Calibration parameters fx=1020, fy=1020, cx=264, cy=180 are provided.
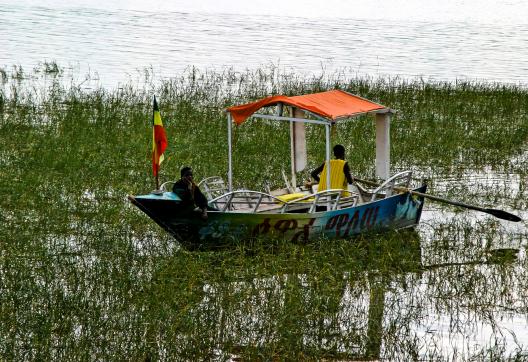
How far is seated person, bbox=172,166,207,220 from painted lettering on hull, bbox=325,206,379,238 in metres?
1.73

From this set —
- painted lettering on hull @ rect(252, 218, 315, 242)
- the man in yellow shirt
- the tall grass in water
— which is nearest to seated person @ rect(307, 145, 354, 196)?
the man in yellow shirt

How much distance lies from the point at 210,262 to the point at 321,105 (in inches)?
107

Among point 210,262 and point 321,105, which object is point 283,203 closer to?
point 210,262

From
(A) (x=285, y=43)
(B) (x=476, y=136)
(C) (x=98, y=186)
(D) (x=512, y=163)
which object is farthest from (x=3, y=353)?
(A) (x=285, y=43)

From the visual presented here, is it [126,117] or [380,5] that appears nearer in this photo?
[126,117]

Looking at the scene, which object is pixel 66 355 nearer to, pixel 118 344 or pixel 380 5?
pixel 118 344

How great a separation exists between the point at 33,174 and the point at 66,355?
7.29 m

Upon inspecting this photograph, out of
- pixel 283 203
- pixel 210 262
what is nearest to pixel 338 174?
pixel 283 203

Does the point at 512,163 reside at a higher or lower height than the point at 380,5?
higher

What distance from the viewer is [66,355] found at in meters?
8.64

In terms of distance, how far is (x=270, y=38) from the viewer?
41.2 m

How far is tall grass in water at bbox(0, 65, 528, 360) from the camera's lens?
931 cm

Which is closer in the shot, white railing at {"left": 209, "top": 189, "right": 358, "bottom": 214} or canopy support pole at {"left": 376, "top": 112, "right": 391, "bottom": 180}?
white railing at {"left": 209, "top": 189, "right": 358, "bottom": 214}

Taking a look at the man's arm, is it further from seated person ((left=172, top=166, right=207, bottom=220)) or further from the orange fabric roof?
the orange fabric roof
